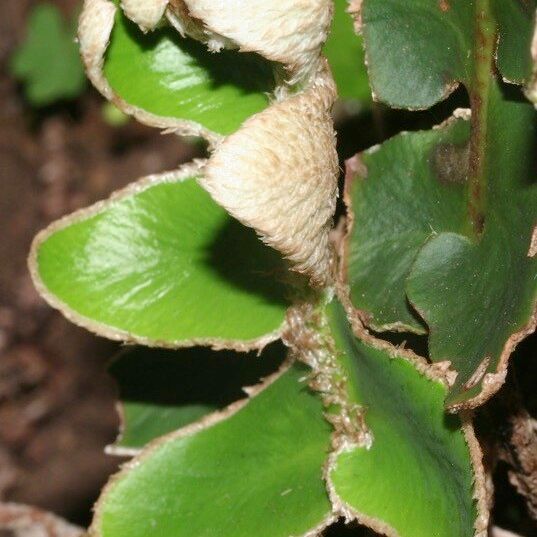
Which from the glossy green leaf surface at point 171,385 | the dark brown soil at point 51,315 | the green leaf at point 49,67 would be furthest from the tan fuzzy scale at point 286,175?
the green leaf at point 49,67

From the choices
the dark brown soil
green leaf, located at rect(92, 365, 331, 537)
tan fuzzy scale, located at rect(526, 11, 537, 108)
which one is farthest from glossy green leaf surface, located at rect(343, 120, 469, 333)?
the dark brown soil

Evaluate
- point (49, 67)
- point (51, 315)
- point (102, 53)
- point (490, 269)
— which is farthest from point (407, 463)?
point (49, 67)

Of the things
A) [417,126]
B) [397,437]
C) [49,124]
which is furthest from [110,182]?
[397,437]

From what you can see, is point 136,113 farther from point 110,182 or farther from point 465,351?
point 110,182

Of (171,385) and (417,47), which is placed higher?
(417,47)

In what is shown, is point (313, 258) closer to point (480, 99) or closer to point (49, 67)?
point (480, 99)

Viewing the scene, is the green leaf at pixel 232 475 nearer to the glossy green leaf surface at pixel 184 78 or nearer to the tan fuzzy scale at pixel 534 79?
the glossy green leaf surface at pixel 184 78

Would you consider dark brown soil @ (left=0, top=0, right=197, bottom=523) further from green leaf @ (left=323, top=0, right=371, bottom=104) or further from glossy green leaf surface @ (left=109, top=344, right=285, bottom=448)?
green leaf @ (left=323, top=0, right=371, bottom=104)
